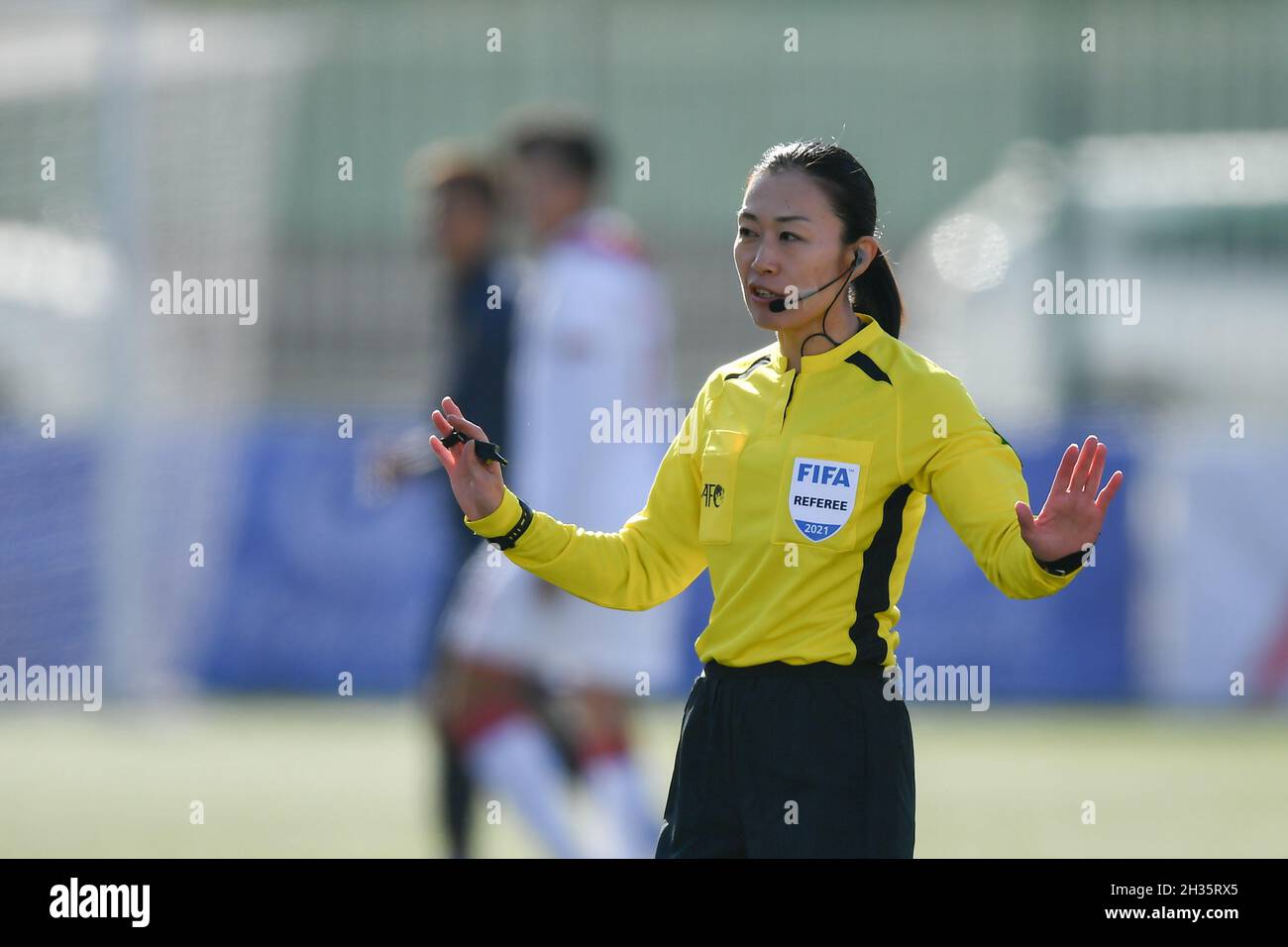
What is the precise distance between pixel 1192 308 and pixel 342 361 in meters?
6.18

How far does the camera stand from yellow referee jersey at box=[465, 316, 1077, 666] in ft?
10.3

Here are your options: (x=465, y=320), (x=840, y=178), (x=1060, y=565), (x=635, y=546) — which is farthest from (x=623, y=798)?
(x=1060, y=565)

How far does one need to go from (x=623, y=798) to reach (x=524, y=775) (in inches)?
12.6

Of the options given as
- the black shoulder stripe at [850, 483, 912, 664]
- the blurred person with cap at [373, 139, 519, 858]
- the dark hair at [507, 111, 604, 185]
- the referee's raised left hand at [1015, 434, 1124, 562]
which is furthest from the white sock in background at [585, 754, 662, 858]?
the referee's raised left hand at [1015, 434, 1124, 562]

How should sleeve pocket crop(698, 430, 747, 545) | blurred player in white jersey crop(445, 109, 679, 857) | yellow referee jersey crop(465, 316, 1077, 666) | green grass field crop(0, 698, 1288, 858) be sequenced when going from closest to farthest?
yellow referee jersey crop(465, 316, 1077, 666), sleeve pocket crop(698, 430, 747, 545), blurred player in white jersey crop(445, 109, 679, 857), green grass field crop(0, 698, 1288, 858)

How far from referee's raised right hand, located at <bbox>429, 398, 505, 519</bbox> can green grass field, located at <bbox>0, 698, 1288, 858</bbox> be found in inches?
140

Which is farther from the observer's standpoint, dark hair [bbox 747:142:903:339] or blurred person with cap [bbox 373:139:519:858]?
blurred person with cap [bbox 373:139:519:858]

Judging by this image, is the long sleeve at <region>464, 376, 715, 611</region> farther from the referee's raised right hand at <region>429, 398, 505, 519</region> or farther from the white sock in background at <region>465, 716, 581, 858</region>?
the white sock in background at <region>465, 716, 581, 858</region>

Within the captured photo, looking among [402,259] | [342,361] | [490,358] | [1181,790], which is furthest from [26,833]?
[402,259]

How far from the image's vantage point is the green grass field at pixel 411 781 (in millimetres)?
6988

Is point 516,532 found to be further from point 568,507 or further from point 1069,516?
point 568,507

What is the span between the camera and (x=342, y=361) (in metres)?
15.0

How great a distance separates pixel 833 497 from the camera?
318cm
